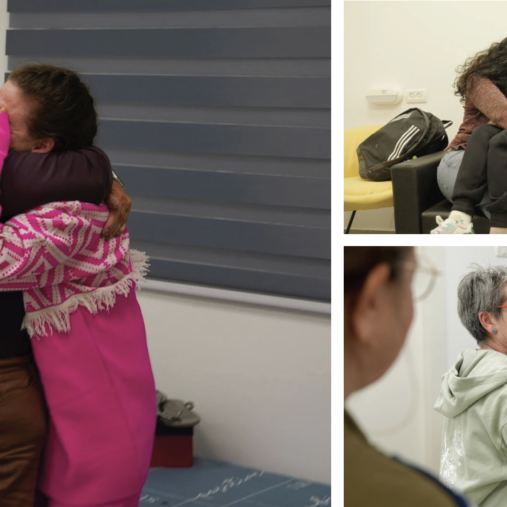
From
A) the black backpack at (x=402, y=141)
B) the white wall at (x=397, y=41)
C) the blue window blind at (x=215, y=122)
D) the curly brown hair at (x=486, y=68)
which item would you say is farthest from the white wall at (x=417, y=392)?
the blue window blind at (x=215, y=122)

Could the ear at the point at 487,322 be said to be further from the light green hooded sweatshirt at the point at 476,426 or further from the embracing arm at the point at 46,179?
the embracing arm at the point at 46,179

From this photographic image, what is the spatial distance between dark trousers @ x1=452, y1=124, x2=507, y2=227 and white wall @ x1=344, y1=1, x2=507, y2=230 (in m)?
0.11

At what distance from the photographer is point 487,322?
91 cm

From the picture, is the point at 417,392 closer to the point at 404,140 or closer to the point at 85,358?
the point at 404,140

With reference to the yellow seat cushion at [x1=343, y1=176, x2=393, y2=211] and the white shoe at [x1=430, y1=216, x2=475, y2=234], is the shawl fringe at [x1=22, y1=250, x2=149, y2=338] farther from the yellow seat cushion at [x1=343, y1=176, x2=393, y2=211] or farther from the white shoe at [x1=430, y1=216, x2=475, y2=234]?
the white shoe at [x1=430, y1=216, x2=475, y2=234]

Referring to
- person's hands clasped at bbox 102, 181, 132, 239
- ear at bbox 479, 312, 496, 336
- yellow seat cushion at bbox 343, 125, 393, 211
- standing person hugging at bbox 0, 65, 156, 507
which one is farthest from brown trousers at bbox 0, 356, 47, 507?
ear at bbox 479, 312, 496, 336

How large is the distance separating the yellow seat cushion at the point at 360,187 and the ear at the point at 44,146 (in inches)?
27.4

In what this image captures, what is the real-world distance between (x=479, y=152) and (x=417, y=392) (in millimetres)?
351

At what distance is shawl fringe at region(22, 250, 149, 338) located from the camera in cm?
157

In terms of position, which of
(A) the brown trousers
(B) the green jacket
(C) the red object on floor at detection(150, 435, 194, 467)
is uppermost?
(B) the green jacket

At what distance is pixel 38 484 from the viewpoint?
66.2 inches

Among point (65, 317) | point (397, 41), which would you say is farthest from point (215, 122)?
point (397, 41)

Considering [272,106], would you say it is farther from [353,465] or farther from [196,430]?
[353,465]

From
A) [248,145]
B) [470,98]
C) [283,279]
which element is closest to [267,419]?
[283,279]
